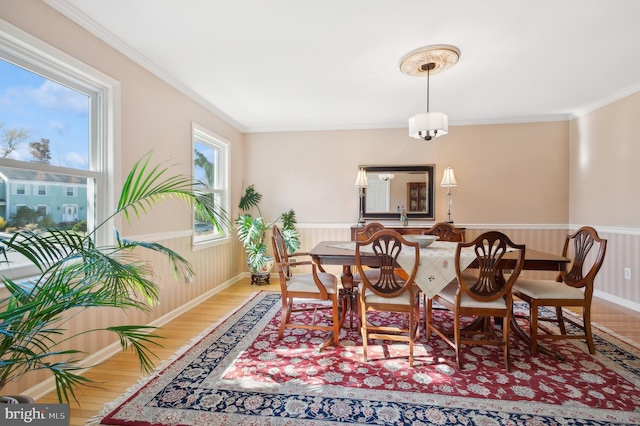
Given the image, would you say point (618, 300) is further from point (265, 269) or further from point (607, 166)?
point (265, 269)

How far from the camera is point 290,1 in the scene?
1.94 m

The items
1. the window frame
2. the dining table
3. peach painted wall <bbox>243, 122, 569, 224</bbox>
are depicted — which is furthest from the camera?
peach painted wall <bbox>243, 122, 569, 224</bbox>

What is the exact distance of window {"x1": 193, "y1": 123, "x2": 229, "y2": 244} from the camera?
12.5ft

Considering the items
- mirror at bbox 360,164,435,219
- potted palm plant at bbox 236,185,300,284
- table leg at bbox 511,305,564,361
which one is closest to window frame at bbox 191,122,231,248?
potted palm plant at bbox 236,185,300,284

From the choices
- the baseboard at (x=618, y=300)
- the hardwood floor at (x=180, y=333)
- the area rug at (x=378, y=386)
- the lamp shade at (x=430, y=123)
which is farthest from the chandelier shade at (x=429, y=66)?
the baseboard at (x=618, y=300)

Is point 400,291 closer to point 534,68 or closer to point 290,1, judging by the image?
point 290,1

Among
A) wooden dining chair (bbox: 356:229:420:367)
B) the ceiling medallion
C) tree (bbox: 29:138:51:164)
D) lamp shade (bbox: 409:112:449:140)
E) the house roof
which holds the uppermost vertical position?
the ceiling medallion

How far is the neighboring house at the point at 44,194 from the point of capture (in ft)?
5.88

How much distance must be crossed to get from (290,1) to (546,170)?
4.34 meters

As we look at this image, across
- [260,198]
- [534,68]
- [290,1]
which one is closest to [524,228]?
[534,68]

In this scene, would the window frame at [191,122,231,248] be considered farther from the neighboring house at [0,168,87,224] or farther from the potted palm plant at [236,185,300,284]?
the neighboring house at [0,168,87,224]

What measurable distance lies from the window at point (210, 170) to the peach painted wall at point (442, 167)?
0.60 m

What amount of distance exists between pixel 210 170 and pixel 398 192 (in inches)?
110

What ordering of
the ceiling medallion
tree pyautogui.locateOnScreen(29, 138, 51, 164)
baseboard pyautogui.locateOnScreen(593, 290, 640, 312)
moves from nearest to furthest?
tree pyautogui.locateOnScreen(29, 138, 51, 164) < the ceiling medallion < baseboard pyautogui.locateOnScreen(593, 290, 640, 312)
